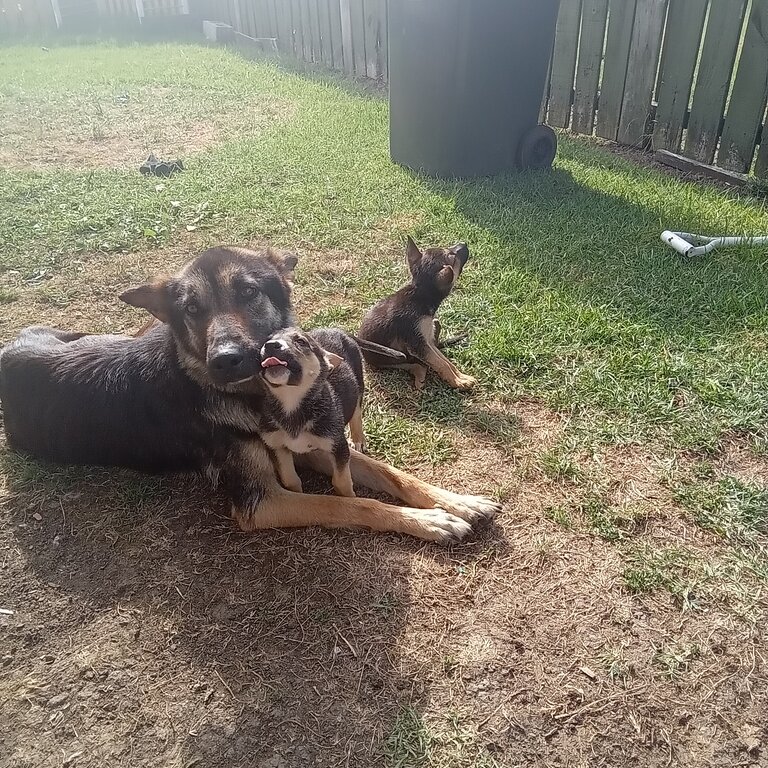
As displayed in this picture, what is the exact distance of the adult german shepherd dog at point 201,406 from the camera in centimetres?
282

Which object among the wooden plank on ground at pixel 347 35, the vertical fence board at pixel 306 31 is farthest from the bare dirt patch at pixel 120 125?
the vertical fence board at pixel 306 31

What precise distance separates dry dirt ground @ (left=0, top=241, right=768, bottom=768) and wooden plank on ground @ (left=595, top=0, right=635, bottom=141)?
5.93 m

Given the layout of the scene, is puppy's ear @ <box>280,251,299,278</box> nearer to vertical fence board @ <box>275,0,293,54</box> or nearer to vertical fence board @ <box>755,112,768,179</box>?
vertical fence board @ <box>755,112,768,179</box>

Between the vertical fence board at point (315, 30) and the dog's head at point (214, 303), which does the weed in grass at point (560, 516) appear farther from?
the vertical fence board at point (315, 30)

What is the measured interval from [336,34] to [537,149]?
23.2ft

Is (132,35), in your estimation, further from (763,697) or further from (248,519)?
(763,697)

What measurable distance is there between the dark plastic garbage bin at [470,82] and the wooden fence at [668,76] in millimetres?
1438

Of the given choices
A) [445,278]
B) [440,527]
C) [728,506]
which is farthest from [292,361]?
[728,506]

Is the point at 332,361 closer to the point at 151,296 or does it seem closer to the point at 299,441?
the point at 299,441

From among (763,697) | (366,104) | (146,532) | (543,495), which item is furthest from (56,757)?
(366,104)

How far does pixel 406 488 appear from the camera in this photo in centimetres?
304

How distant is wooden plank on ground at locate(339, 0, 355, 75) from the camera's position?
11.3 m

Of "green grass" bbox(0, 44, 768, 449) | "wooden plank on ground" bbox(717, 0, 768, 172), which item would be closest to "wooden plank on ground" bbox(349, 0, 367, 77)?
"green grass" bbox(0, 44, 768, 449)

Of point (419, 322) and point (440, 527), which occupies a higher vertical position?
point (419, 322)
